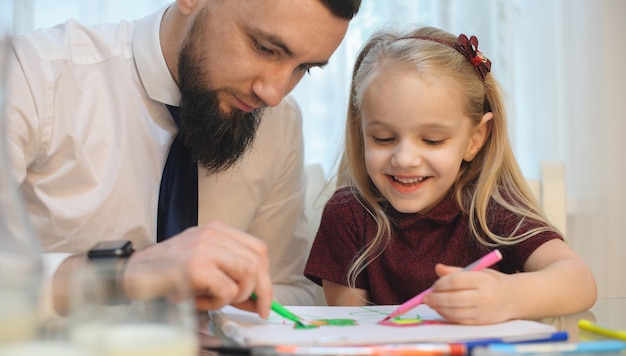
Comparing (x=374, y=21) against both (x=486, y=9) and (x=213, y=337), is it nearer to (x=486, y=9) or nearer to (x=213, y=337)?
(x=486, y=9)

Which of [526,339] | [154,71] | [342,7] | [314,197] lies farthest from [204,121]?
[526,339]

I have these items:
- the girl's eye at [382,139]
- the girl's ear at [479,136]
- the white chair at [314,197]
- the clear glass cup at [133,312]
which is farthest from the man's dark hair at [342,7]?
the clear glass cup at [133,312]

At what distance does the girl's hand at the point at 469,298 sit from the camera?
0.92 m

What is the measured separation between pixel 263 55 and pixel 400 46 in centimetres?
28

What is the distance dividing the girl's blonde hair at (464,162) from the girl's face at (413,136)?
0.03m

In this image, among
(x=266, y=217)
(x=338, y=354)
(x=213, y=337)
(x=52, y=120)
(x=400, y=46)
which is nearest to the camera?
(x=338, y=354)

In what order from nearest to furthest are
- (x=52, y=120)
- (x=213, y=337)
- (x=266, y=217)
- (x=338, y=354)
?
(x=338, y=354), (x=213, y=337), (x=52, y=120), (x=266, y=217)

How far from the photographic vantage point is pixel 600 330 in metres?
0.84

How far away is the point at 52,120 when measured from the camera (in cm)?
129

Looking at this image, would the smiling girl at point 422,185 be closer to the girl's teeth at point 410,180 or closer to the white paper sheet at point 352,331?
the girl's teeth at point 410,180

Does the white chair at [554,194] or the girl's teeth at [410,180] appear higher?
the girl's teeth at [410,180]

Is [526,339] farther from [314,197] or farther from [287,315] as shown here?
[314,197]

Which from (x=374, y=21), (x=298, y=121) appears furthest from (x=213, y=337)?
(x=374, y=21)

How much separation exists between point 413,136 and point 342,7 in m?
0.26
